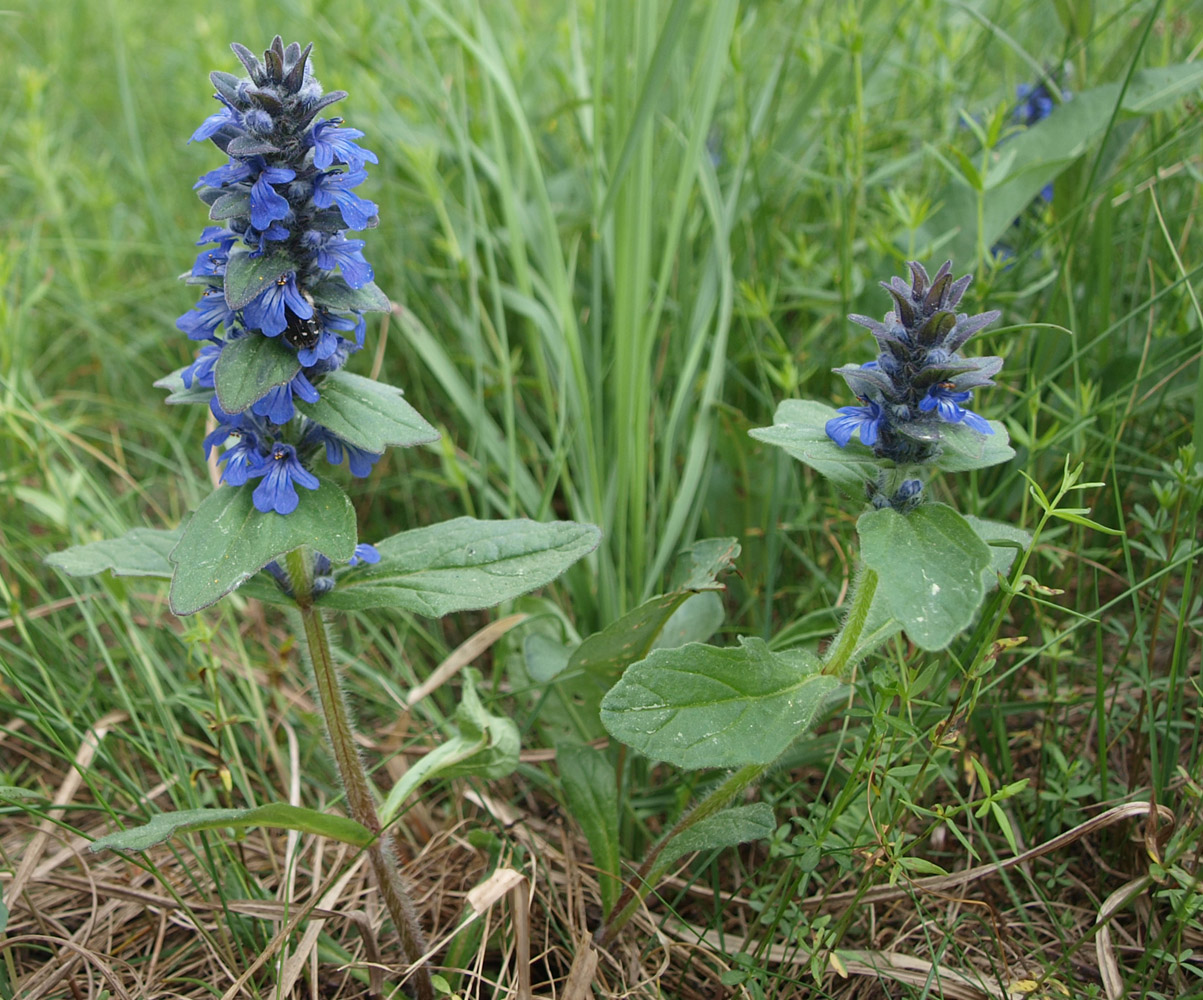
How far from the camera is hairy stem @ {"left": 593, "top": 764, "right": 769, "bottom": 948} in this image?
2.00 meters

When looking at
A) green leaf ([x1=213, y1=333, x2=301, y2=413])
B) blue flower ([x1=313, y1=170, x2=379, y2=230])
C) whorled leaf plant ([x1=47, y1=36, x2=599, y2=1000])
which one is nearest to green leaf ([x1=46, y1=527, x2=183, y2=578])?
whorled leaf plant ([x1=47, y1=36, x2=599, y2=1000])

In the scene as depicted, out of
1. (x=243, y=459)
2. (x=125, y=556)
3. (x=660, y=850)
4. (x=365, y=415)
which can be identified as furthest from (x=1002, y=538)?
(x=125, y=556)

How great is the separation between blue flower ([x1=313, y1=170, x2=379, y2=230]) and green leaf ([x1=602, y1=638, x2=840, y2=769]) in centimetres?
97

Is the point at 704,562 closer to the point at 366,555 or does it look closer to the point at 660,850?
the point at 660,850

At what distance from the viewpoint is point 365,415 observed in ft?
5.89

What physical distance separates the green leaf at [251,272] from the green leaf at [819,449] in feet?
3.04

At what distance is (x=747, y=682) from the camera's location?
184 cm

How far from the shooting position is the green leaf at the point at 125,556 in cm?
187

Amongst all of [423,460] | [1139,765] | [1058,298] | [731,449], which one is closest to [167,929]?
[423,460]

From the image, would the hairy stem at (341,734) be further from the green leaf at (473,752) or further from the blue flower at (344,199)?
the blue flower at (344,199)

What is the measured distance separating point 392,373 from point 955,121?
244cm

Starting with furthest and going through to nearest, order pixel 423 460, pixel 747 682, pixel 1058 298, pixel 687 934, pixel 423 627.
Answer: pixel 423 460 < pixel 423 627 < pixel 1058 298 < pixel 687 934 < pixel 747 682

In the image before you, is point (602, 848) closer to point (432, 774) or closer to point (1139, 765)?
point (432, 774)

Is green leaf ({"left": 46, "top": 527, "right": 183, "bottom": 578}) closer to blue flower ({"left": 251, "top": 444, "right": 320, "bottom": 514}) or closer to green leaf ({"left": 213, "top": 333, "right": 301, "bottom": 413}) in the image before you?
blue flower ({"left": 251, "top": 444, "right": 320, "bottom": 514})
